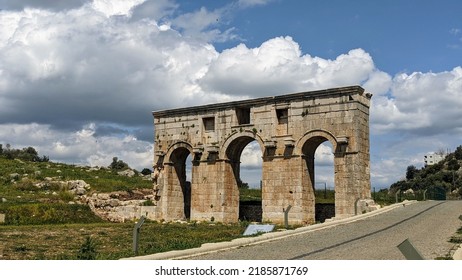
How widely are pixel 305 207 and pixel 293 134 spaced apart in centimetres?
364

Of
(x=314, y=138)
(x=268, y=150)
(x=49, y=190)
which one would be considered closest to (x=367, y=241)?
(x=314, y=138)

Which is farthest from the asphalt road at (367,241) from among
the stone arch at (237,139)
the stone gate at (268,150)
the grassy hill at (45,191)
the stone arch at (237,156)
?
the grassy hill at (45,191)

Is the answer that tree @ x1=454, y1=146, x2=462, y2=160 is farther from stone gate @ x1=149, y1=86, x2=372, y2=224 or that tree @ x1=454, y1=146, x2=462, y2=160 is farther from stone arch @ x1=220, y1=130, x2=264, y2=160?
stone arch @ x1=220, y1=130, x2=264, y2=160

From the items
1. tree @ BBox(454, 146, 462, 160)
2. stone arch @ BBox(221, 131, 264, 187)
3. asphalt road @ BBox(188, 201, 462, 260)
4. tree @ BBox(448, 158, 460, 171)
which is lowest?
asphalt road @ BBox(188, 201, 462, 260)

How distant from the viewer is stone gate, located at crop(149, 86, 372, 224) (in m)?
24.9

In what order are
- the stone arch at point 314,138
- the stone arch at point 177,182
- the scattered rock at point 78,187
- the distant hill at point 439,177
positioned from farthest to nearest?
the distant hill at point 439,177
the scattered rock at point 78,187
the stone arch at point 177,182
the stone arch at point 314,138

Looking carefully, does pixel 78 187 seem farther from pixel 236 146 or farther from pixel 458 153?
pixel 458 153

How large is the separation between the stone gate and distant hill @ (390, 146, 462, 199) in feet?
91.4

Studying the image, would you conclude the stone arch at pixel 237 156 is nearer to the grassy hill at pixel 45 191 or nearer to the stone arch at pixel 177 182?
the stone arch at pixel 177 182

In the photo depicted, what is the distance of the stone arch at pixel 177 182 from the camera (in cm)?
3092

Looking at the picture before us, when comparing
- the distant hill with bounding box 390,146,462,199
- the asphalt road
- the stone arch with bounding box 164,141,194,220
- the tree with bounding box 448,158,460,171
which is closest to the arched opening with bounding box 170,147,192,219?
the stone arch with bounding box 164,141,194,220

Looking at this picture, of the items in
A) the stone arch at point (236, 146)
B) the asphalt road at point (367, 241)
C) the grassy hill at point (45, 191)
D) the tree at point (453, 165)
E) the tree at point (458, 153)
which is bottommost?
the asphalt road at point (367, 241)

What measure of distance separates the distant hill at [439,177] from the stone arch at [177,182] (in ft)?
90.0

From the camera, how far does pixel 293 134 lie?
2647cm
